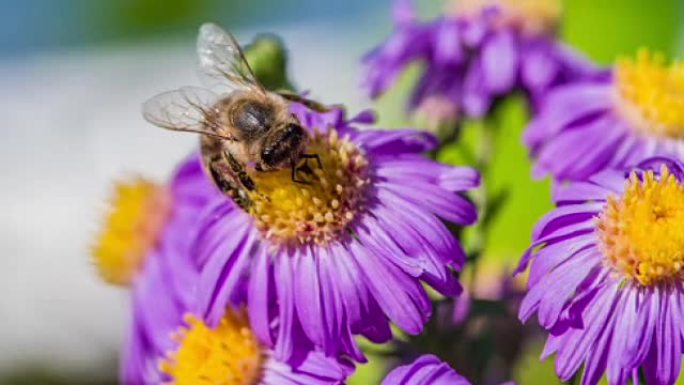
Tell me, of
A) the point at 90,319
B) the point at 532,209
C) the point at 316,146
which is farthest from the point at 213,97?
the point at 90,319

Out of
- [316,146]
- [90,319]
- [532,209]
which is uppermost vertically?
[316,146]

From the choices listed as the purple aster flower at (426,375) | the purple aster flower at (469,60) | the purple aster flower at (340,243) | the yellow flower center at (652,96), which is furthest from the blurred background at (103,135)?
the purple aster flower at (426,375)

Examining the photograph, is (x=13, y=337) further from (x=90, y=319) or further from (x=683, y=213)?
(x=683, y=213)

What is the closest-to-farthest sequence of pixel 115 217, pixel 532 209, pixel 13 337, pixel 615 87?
pixel 615 87 → pixel 115 217 → pixel 532 209 → pixel 13 337

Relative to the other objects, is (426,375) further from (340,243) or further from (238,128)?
(238,128)

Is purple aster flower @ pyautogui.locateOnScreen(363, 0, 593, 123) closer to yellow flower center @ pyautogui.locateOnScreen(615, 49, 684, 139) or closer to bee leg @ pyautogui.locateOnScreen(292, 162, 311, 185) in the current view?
yellow flower center @ pyautogui.locateOnScreen(615, 49, 684, 139)

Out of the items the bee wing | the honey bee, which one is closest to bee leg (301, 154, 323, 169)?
the honey bee

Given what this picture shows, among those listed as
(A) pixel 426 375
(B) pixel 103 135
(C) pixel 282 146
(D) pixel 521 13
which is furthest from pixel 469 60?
(B) pixel 103 135

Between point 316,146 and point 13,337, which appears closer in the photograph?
point 316,146
